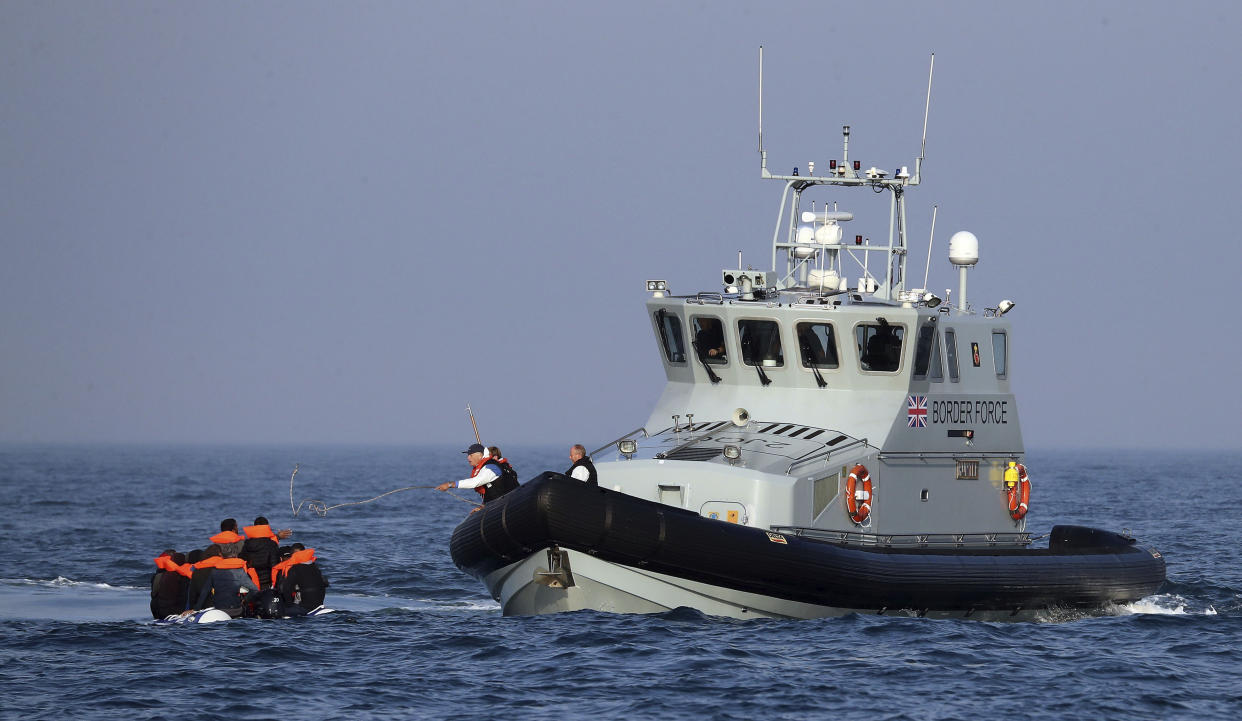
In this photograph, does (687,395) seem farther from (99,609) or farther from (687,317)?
(99,609)

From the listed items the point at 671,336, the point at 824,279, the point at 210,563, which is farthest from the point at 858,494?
the point at 210,563

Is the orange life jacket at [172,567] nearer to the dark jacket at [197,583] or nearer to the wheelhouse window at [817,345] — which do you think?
the dark jacket at [197,583]

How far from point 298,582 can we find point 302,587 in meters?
0.07

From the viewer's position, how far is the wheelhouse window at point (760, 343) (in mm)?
16844

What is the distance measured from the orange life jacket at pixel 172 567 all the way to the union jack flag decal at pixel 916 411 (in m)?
7.55

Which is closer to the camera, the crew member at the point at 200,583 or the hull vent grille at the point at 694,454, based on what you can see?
the hull vent grille at the point at 694,454

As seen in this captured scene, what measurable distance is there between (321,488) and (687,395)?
39.4m

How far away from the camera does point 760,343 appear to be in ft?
55.7


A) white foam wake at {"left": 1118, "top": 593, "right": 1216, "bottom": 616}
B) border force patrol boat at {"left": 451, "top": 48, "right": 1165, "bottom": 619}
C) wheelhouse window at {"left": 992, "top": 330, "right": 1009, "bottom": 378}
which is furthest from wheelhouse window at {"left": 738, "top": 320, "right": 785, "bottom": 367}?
white foam wake at {"left": 1118, "top": 593, "right": 1216, "bottom": 616}

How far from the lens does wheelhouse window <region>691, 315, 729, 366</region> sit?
17219mm

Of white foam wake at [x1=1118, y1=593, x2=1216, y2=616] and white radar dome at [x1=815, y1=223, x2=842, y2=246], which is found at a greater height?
white radar dome at [x1=815, y1=223, x2=842, y2=246]

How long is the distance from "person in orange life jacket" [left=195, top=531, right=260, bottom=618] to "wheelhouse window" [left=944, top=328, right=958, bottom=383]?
25.2ft

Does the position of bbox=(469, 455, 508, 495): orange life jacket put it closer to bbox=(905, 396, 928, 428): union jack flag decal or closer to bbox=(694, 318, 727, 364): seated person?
bbox=(694, 318, 727, 364): seated person

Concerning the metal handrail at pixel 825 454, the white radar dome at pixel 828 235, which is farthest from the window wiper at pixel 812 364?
the white radar dome at pixel 828 235
